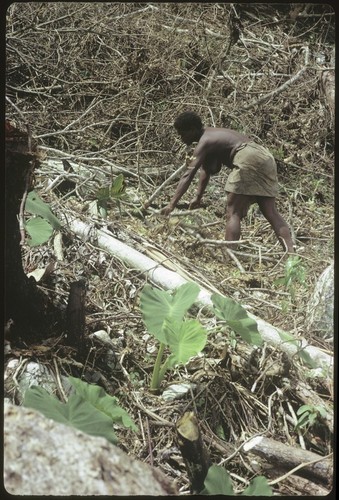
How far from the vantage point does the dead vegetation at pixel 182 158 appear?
292cm

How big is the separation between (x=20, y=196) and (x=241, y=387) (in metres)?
1.01

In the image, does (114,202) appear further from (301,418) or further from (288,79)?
(301,418)

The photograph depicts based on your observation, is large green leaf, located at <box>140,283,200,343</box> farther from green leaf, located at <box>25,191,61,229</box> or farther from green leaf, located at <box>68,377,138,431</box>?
green leaf, located at <box>25,191,61,229</box>

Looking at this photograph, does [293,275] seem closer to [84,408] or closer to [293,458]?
[293,458]

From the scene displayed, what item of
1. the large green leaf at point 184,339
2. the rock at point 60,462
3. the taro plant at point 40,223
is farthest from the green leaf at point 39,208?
the rock at point 60,462

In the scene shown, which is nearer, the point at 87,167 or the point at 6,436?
the point at 6,436

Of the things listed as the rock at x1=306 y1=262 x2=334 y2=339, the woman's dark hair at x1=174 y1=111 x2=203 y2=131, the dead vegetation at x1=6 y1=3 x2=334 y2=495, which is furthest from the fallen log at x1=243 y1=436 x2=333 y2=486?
the woman's dark hair at x1=174 y1=111 x2=203 y2=131

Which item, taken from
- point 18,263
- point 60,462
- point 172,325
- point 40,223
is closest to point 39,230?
point 40,223

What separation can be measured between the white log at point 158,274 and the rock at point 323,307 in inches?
3.3

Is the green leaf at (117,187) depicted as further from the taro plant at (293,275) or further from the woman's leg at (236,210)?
the taro plant at (293,275)

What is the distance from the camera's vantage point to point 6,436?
7.94 feet

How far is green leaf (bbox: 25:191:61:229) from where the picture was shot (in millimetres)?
2912

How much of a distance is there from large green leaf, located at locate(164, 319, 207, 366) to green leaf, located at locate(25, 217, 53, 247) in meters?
0.53

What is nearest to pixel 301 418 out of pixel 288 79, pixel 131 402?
pixel 131 402
